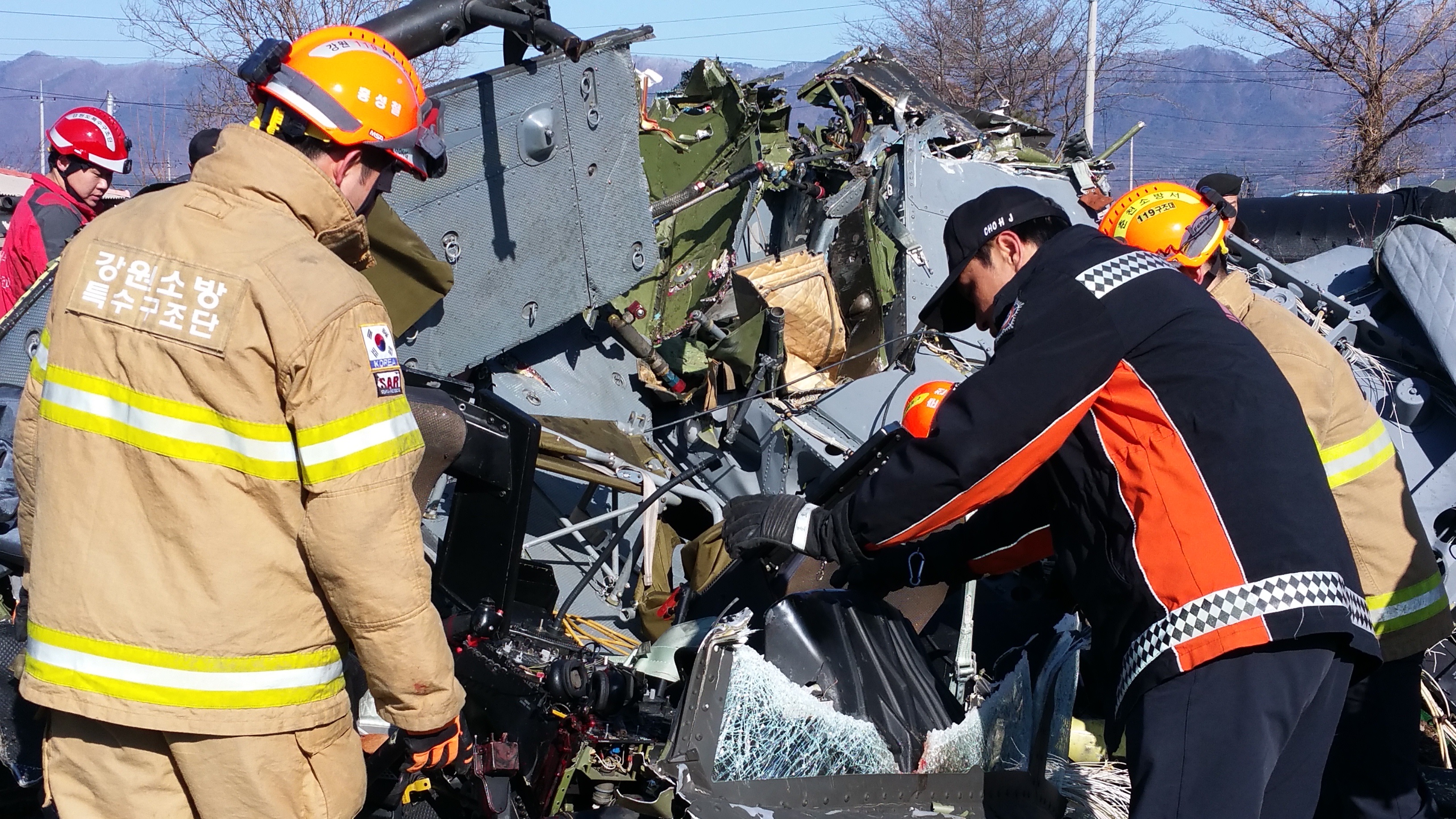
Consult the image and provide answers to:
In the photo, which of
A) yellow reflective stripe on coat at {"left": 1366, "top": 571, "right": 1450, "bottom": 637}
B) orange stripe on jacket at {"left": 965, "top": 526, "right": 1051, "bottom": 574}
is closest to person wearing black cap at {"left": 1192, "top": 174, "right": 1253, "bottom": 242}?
yellow reflective stripe on coat at {"left": 1366, "top": 571, "right": 1450, "bottom": 637}

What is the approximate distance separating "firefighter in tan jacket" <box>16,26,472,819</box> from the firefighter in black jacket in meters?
1.13

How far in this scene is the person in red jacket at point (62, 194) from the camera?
15.4ft

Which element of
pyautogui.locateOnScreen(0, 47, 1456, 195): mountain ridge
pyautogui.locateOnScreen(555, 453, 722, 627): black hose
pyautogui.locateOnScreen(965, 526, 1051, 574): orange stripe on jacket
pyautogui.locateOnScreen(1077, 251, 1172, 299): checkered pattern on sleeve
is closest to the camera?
pyautogui.locateOnScreen(1077, 251, 1172, 299): checkered pattern on sleeve

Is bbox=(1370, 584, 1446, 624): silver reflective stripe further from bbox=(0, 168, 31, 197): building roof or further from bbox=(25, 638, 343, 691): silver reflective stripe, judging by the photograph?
bbox=(0, 168, 31, 197): building roof

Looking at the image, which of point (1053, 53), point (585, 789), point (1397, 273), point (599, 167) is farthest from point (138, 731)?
point (1053, 53)

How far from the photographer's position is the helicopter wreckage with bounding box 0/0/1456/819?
9.57ft

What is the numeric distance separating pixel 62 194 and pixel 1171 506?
179 inches

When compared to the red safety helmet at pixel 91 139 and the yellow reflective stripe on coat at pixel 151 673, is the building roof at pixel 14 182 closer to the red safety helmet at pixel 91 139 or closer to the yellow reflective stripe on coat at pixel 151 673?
the red safety helmet at pixel 91 139

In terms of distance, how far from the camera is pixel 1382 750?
333cm

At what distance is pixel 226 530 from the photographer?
196 cm

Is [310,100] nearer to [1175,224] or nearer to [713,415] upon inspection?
[1175,224]

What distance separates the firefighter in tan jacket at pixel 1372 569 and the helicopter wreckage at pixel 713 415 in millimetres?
710

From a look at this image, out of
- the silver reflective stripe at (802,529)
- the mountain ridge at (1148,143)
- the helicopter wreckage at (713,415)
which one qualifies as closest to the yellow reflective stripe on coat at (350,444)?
the helicopter wreckage at (713,415)

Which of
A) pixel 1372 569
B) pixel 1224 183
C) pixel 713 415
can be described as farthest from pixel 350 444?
pixel 1224 183
